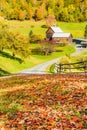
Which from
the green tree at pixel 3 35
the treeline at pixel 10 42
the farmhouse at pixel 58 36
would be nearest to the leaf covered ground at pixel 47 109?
the green tree at pixel 3 35

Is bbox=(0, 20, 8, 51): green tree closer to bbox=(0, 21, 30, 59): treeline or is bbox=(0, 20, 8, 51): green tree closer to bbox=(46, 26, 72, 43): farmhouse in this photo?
bbox=(0, 21, 30, 59): treeline

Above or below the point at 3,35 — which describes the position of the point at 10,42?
below

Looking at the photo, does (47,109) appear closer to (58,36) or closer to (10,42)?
(10,42)

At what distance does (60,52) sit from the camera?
14338cm

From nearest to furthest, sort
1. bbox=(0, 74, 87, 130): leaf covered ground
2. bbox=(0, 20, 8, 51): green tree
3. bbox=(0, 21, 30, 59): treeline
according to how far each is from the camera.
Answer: bbox=(0, 74, 87, 130): leaf covered ground < bbox=(0, 20, 8, 51): green tree < bbox=(0, 21, 30, 59): treeline

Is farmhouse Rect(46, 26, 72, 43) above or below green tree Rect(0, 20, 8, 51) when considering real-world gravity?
below

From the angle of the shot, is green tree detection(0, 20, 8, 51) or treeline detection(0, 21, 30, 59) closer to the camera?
green tree detection(0, 20, 8, 51)

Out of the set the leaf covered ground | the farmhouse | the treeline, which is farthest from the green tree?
the farmhouse

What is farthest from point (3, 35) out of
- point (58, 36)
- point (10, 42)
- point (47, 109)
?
point (58, 36)

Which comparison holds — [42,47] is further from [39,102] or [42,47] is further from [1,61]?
[39,102]

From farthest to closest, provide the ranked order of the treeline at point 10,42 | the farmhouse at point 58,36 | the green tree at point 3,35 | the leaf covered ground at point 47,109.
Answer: the farmhouse at point 58,36 < the treeline at point 10,42 < the green tree at point 3,35 < the leaf covered ground at point 47,109

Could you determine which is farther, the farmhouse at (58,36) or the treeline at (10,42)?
the farmhouse at (58,36)

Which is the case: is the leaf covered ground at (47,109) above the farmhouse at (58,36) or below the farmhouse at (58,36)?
above

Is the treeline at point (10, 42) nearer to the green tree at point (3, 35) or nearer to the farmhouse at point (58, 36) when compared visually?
the green tree at point (3, 35)
